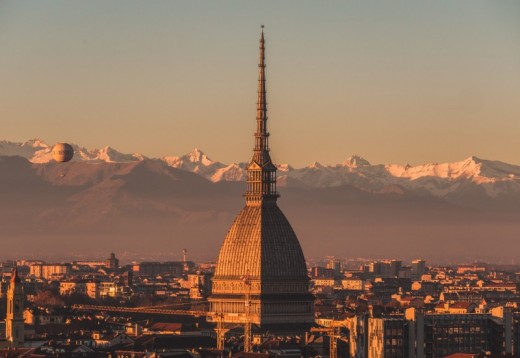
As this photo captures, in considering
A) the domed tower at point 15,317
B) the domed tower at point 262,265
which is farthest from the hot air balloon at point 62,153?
the domed tower at point 15,317

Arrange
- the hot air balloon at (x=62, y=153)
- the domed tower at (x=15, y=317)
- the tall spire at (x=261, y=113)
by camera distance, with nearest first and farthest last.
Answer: the domed tower at (x=15, y=317) < the tall spire at (x=261, y=113) < the hot air balloon at (x=62, y=153)

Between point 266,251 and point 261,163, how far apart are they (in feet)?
18.0

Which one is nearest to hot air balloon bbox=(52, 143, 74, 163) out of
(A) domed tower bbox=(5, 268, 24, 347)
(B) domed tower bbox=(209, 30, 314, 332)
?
(B) domed tower bbox=(209, 30, 314, 332)

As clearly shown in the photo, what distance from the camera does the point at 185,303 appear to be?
586ft

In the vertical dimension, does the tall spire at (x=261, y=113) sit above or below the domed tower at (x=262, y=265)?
above

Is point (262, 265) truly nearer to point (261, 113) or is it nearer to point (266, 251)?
point (266, 251)

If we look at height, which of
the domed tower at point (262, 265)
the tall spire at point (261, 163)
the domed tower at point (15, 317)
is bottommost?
the domed tower at point (15, 317)

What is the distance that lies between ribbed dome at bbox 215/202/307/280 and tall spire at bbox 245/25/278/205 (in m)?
0.73

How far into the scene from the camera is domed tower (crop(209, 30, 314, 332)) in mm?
153000

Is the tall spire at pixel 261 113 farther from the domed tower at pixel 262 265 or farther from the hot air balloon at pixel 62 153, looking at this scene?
the hot air balloon at pixel 62 153

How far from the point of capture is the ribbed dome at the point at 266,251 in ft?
507

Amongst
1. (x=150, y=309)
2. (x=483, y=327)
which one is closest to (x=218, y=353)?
(x=483, y=327)

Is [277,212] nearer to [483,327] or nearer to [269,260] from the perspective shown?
[269,260]

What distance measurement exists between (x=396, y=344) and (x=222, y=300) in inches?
2317
